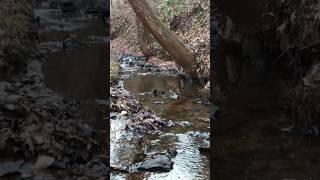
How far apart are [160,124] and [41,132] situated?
99.3 inches

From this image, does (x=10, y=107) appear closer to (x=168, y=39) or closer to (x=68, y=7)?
(x=68, y=7)

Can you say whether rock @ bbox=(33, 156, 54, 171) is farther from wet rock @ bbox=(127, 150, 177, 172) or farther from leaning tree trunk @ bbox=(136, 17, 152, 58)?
leaning tree trunk @ bbox=(136, 17, 152, 58)

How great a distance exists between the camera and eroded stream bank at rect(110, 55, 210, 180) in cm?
435

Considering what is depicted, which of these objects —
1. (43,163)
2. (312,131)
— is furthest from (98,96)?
(312,131)

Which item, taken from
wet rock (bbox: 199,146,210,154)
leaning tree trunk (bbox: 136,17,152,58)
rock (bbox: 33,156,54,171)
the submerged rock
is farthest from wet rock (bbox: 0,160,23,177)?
leaning tree trunk (bbox: 136,17,152,58)

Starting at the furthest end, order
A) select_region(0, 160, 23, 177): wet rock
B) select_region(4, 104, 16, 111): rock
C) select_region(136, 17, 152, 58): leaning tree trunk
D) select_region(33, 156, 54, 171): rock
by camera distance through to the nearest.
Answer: select_region(136, 17, 152, 58): leaning tree trunk < select_region(4, 104, 16, 111): rock < select_region(33, 156, 54, 171): rock < select_region(0, 160, 23, 177): wet rock

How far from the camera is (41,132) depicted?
3.38 metres

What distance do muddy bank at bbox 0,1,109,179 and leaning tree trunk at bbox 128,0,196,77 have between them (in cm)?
471

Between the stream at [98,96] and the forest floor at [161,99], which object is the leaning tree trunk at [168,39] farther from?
the stream at [98,96]

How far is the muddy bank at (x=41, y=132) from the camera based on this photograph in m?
3.24

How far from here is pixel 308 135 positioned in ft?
14.6

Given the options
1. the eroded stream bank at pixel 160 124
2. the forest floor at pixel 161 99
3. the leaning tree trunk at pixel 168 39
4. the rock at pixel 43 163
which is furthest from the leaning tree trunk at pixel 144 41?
the rock at pixel 43 163

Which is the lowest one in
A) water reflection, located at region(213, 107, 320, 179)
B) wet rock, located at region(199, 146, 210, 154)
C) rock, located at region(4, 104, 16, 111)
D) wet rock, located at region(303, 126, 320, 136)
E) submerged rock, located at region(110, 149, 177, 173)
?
submerged rock, located at region(110, 149, 177, 173)

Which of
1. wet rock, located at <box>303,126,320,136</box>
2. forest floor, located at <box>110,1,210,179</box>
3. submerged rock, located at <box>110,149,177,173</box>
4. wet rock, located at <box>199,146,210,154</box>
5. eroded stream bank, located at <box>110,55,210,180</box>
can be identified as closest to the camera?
submerged rock, located at <box>110,149,177,173</box>
